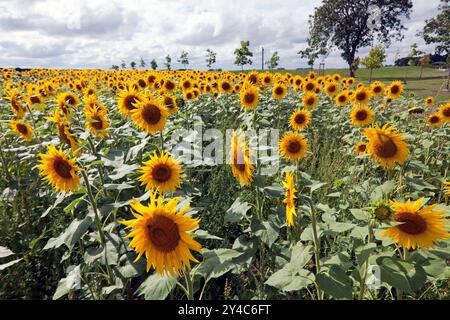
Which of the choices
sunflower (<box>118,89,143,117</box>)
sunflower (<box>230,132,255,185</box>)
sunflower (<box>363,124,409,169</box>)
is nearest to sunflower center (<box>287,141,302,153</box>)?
sunflower (<box>363,124,409,169</box>)

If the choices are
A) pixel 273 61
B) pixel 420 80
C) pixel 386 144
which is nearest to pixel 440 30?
pixel 420 80

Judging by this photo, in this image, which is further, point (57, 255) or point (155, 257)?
point (57, 255)

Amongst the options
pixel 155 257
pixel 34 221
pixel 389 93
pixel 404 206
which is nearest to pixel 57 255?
pixel 34 221

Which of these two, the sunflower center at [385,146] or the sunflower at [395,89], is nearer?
the sunflower center at [385,146]

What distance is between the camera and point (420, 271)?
1805mm

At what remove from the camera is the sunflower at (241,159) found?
2627mm

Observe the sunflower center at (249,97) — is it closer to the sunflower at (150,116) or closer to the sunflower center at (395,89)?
the sunflower at (150,116)

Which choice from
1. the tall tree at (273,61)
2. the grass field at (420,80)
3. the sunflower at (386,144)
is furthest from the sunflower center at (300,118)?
the tall tree at (273,61)

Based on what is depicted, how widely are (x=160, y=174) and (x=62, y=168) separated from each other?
75 centimetres

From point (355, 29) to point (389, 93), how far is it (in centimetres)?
3721

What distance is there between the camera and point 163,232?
66.0 inches
